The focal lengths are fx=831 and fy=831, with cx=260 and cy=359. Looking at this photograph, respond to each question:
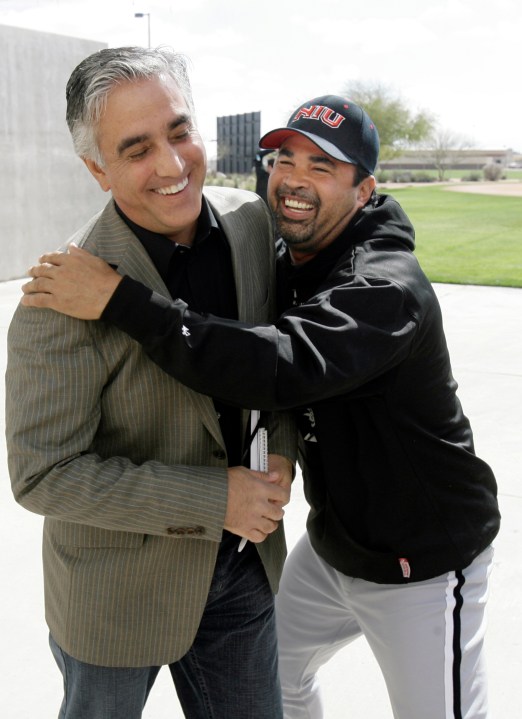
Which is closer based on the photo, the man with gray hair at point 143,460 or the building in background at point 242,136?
the man with gray hair at point 143,460

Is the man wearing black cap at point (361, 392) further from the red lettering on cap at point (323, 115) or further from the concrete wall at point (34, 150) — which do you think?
the concrete wall at point (34, 150)

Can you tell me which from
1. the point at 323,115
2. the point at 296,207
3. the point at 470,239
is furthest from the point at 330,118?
the point at 470,239

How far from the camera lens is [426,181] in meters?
67.3

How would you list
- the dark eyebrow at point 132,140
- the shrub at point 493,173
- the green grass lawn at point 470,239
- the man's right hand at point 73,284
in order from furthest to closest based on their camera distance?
the shrub at point 493,173 < the green grass lawn at point 470,239 < the dark eyebrow at point 132,140 < the man's right hand at point 73,284

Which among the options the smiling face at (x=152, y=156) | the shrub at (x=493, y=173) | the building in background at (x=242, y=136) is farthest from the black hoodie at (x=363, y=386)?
the shrub at (x=493, y=173)

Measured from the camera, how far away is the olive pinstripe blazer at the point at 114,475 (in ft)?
5.28

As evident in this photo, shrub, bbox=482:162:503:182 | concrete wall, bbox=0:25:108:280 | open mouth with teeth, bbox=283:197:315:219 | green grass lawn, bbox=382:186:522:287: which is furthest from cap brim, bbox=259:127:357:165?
shrub, bbox=482:162:503:182

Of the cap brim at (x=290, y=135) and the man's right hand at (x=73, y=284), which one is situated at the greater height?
the cap brim at (x=290, y=135)

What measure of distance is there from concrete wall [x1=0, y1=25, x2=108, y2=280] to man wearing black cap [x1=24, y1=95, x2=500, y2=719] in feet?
36.7

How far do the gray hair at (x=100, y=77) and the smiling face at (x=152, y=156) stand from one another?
2cm

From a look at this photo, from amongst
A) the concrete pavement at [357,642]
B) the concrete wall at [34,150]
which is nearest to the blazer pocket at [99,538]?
the concrete pavement at [357,642]

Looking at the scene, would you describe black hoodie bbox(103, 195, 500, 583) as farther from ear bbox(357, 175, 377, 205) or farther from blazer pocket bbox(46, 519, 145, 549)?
blazer pocket bbox(46, 519, 145, 549)

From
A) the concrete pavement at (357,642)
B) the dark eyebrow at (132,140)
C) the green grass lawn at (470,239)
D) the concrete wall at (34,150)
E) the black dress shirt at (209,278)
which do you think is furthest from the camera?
the green grass lawn at (470,239)

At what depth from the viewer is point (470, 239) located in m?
19.5
